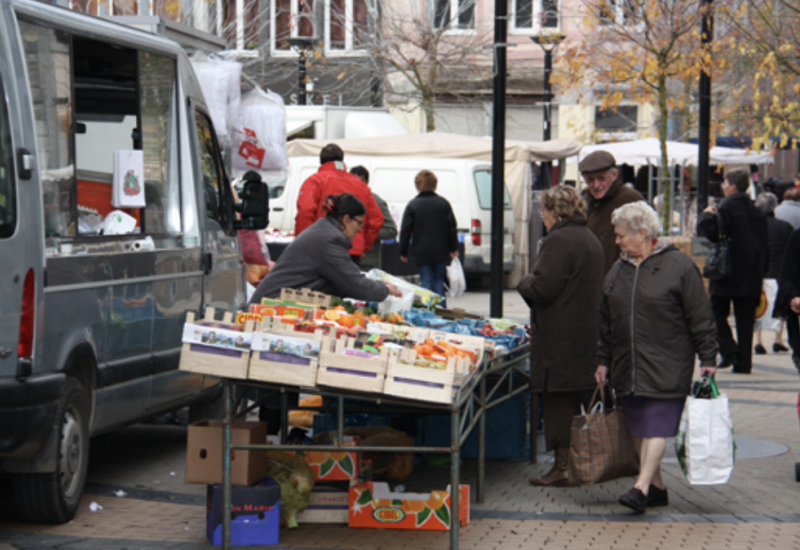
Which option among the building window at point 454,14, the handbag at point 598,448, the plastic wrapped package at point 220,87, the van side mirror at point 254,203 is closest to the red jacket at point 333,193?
the plastic wrapped package at point 220,87

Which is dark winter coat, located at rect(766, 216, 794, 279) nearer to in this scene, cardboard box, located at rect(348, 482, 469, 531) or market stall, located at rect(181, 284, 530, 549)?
market stall, located at rect(181, 284, 530, 549)

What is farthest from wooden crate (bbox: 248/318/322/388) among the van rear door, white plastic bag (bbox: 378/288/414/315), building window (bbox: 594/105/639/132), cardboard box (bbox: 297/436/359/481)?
building window (bbox: 594/105/639/132)

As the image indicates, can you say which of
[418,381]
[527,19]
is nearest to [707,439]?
[418,381]

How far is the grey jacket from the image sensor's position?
8867 millimetres

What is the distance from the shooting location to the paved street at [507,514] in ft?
23.5

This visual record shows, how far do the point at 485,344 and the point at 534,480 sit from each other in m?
1.11

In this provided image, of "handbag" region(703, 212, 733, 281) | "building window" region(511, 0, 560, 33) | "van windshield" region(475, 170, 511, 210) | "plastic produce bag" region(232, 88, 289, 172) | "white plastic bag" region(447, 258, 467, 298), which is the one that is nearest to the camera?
"plastic produce bag" region(232, 88, 289, 172)

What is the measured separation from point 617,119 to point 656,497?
35978mm

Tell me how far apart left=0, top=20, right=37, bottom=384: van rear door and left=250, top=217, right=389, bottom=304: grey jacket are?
7.92 ft

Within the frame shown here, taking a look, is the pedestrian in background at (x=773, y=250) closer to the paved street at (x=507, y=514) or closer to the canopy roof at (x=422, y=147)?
the paved street at (x=507, y=514)

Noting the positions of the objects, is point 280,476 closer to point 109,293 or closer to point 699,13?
point 109,293

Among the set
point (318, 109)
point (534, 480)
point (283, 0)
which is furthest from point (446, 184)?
point (283, 0)

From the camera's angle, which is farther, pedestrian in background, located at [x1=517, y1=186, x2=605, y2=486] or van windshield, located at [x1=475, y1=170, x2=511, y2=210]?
van windshield, located at [x1=475, y1=170, x2=511, y2=210]

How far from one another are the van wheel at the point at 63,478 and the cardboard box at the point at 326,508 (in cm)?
115
